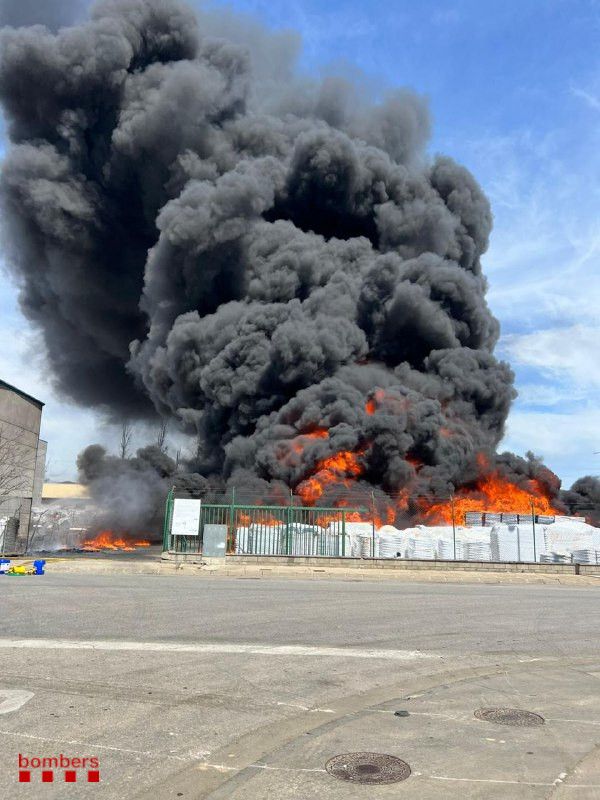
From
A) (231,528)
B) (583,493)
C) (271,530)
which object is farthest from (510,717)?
(583,493)

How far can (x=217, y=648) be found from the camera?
6902mm

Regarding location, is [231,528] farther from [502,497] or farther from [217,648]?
[502,497]

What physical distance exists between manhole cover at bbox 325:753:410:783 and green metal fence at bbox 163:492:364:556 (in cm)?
1979

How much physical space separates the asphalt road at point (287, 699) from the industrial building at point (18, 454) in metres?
24.8

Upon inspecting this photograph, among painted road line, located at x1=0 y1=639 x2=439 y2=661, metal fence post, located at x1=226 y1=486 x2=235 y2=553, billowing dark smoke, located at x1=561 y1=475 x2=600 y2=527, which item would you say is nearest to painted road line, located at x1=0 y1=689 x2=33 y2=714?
painted road line, located at x1=0 y1=639 x2=439 y2=661

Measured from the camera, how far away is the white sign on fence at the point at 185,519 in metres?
22.5

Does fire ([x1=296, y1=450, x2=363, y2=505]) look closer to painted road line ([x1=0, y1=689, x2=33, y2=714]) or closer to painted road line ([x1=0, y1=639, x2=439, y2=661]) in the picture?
painted road line ([x1=0, y1=639, x2=439, y2=661])

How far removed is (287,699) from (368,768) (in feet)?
4.89

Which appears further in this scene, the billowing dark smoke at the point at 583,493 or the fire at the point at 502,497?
the billowing dark smoke at the point at 583,493

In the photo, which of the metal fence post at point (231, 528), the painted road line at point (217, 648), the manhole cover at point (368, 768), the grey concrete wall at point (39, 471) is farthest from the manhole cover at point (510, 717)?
the grey concrete wall at point (39, 471)

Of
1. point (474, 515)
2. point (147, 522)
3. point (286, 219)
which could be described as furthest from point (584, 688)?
point (286, 219)

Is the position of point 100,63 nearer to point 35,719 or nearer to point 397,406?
point 397,406

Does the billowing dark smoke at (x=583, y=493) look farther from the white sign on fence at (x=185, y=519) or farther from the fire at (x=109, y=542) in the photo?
the fire at (x=109, y=542)

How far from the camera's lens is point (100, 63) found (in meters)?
47.7
